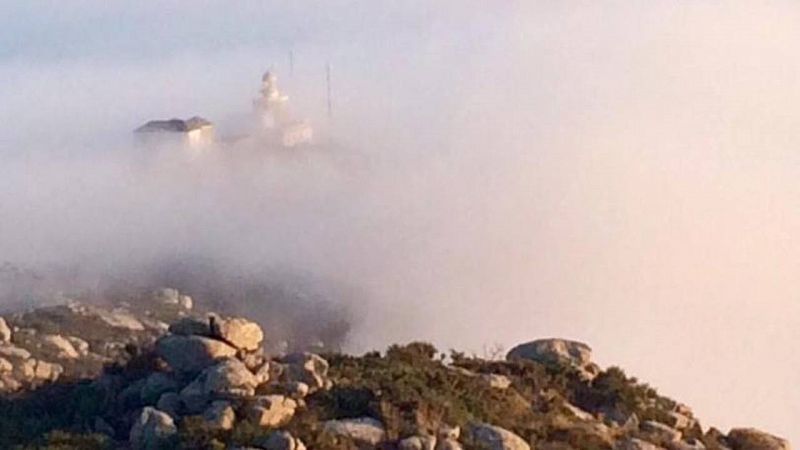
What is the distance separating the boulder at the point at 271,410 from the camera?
17.1 meters

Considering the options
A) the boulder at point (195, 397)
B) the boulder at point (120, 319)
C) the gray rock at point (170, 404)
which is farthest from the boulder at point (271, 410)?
the boulder at point (120, 319)

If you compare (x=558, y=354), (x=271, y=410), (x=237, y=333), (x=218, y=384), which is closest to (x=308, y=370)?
(x=237, y=333)

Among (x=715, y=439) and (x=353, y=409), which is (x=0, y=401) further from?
(x=715, y=439)

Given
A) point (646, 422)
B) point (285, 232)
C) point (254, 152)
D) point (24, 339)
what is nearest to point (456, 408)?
point (646, 422)

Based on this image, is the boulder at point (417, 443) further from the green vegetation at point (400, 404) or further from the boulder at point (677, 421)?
the boulder at point (677, 421)

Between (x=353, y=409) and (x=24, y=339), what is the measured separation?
76.2 ft

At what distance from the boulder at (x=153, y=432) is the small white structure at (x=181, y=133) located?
68562mm

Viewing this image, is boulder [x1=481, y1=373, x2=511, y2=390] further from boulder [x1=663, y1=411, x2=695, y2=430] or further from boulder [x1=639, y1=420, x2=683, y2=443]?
boulder [x1=663, y1=411, x2=695, y2=430]

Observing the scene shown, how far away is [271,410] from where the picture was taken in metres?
17.2

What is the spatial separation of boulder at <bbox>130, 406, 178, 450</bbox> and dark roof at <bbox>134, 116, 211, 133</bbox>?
68700 millimetres

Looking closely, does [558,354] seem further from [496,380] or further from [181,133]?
[181,133]

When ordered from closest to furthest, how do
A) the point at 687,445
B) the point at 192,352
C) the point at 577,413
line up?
the point at 687,445
the point at 192,352
the point at 577,413

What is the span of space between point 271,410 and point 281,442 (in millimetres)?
1050

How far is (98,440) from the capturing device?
678 inches
